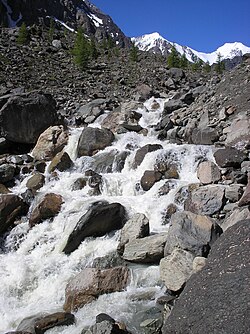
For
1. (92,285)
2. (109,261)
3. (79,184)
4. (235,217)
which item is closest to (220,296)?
(92,285)

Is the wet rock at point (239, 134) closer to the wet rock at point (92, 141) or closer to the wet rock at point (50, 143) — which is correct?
the wet rock at point (92, 141)

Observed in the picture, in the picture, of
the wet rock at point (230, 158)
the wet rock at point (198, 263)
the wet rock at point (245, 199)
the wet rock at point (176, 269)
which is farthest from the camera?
the wet rock at point (230, 158)

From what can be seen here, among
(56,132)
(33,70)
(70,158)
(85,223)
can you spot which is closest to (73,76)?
(33,70)

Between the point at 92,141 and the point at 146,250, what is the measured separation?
10761 mm

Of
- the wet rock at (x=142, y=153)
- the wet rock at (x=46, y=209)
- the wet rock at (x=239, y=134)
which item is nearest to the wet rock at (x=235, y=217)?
the wet rock at (x=239, y=134)

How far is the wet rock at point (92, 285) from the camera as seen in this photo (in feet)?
33.6

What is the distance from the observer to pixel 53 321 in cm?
942

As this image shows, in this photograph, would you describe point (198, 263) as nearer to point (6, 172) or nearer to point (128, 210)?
point (128, 210)

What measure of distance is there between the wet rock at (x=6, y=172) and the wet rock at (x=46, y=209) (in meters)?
3.95

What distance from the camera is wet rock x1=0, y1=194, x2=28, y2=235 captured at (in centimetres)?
1537

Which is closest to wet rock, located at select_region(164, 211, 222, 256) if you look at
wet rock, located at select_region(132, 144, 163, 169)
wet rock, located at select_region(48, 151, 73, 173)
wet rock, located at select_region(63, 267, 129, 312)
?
wet rock, located at select_region(63, 267, 129, 312)

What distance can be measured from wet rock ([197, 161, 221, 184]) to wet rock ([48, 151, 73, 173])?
24.0 ft

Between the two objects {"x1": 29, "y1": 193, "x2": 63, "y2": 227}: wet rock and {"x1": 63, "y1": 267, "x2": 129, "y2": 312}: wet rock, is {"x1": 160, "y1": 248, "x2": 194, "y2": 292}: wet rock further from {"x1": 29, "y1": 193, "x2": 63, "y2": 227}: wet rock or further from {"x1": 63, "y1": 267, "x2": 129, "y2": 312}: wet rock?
{"x1": 29, "y1": 193, "x2": 63, "y2": 227}: wet rock

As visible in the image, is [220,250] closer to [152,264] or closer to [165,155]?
[152,264]
